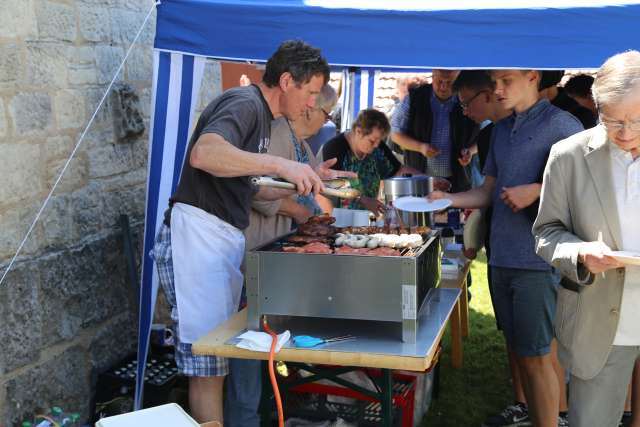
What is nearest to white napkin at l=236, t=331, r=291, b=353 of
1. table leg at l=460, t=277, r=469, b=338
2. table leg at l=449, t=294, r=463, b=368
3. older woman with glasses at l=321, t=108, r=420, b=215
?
older woman with glasses at l=321, t=108, r=420, b=215

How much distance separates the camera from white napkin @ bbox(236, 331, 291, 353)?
7.75ft

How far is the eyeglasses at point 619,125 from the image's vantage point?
218 cm

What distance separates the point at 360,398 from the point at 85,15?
89.3 inches

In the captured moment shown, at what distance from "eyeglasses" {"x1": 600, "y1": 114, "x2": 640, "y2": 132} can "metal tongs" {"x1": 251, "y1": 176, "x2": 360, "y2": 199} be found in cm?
96

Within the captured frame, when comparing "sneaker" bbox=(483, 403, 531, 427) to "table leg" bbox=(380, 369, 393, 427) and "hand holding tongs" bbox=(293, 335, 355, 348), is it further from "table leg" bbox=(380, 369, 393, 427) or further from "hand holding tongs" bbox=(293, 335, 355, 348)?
"hand holding tongs" bbox=(293, 335, 355, 348)

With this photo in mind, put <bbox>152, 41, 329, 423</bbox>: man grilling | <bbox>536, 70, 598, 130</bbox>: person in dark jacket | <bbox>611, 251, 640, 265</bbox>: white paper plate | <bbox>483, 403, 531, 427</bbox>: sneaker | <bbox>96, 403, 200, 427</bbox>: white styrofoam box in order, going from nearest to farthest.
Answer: <bbox>96, 403, 200, 427</bbox>: white styrofoam box
<bbox>611, 251, 640, 265</bbox>: white paper plate
<bbox>152, 41, 329, 423</bbox>: man grilling
<bbox>483, 403, 531, 427</bbox>: sneaker
<bbox>536, 70, 598, 130</bbox>: person in dark jacket

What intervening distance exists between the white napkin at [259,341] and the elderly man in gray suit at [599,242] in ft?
2.94

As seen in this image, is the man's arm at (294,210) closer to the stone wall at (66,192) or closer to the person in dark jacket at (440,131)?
the stone wall at (66,192)

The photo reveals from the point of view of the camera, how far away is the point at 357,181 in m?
4.71

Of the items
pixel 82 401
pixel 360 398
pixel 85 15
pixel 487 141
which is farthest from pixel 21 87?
pixel 487 141

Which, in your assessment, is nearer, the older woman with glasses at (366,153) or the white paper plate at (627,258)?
the white paper plate at (627,258)

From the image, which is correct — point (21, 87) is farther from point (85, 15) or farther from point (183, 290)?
point (183, 290)

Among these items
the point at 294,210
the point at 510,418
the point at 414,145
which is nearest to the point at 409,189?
the point at 294,210

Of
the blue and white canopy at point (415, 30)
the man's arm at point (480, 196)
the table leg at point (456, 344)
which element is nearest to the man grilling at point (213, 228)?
the blue and white canopy at point (415, 30)
